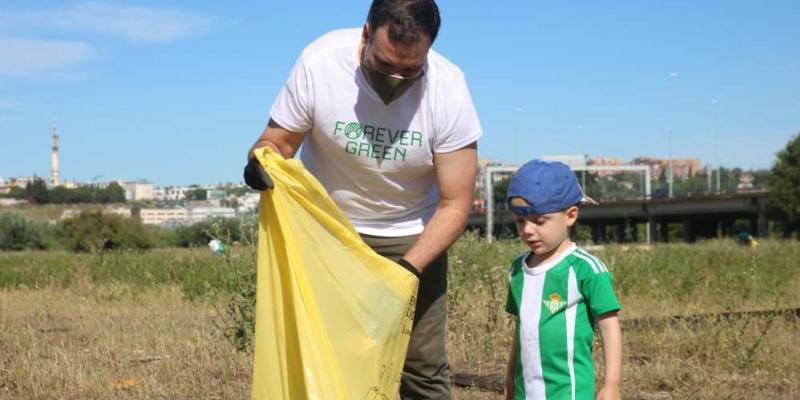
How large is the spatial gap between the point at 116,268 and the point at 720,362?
32.5ft

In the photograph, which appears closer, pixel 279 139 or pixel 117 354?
pixel 279 139

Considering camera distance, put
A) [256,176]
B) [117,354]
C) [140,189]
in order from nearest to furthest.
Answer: [256,176] < [117,354] < [140,189]

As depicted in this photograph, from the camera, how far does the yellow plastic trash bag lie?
156 inches

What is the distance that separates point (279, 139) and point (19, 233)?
54181 mm

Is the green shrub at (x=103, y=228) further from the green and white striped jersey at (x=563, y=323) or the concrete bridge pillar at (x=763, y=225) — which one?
the green and white striped jersey at (x=563, y=323)

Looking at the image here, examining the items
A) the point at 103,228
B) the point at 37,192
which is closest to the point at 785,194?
the point at 103,228

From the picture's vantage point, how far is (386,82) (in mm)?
4105

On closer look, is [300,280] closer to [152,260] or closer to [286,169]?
[286,169]

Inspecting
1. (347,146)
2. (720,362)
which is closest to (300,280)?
(347,146)

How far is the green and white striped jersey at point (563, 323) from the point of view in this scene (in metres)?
3.71

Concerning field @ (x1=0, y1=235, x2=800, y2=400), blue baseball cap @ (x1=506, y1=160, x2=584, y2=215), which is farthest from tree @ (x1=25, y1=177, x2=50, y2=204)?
blue baseball cap @ (x1=506, y1=160, x2=584, y2=215)

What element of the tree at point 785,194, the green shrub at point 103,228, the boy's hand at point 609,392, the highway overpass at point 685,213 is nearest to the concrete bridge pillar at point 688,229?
the highway overpass at point 685,213

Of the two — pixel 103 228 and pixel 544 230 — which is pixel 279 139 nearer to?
pixel 544 230

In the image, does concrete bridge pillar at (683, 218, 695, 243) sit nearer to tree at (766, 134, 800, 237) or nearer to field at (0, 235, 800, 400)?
tree at (766, 134, 800, 237)
